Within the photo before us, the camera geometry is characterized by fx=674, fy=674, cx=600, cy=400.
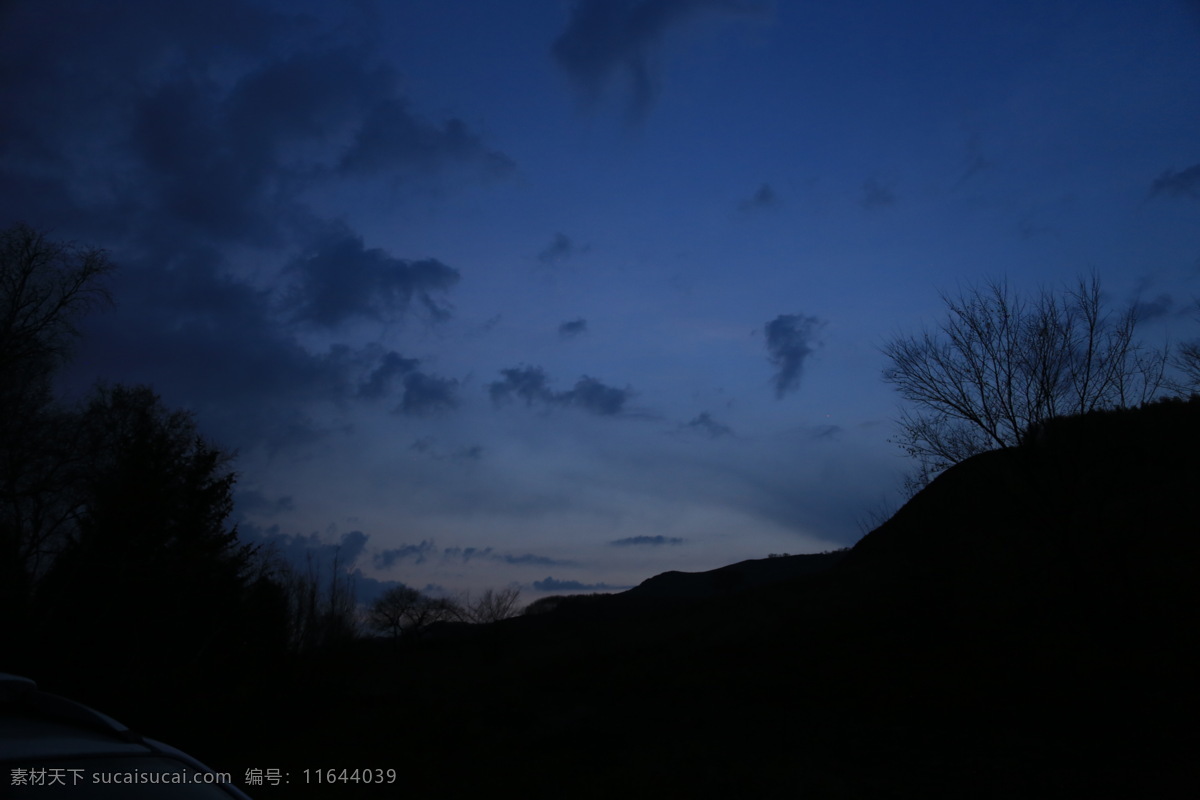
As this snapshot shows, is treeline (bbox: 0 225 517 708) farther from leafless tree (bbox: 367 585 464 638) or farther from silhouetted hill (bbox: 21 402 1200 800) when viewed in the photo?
leafless tree (bbox: 367 585 464 638)

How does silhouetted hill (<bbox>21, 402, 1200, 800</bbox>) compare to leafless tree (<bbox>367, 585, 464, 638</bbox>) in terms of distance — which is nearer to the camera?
silhouetted hill (<bbox>21, 402, 1200, 800</bbox>)

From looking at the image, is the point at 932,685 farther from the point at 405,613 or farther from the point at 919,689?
the point at 405,613

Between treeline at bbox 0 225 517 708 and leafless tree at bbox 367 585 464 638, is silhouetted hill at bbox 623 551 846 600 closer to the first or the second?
leafless tree at bbox 367 585 464 638

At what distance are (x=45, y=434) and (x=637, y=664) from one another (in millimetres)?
25530

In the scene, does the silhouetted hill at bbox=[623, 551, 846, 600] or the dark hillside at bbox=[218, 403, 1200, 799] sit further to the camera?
the silhouetted hill at bbox=[623, 551, 846, 600]

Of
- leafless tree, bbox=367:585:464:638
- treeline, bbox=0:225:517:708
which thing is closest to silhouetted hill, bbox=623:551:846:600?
leafless tree, bbox=367:585:464:638

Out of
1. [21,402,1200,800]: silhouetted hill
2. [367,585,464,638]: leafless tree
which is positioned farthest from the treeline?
[367,585,464,638]: leafless tree

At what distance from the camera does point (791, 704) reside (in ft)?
69.7

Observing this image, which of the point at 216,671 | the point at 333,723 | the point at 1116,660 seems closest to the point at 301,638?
the point at 333,723

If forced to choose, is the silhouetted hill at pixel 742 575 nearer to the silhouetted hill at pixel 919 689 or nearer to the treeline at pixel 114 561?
the silhouetted hill at pixel 919 689

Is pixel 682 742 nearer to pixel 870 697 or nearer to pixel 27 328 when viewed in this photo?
pixel 870 697

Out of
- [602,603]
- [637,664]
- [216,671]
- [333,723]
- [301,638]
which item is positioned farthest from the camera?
[602,603]

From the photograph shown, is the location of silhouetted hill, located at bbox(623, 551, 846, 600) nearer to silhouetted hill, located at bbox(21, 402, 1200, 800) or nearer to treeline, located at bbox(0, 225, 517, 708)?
silhouetted hill, located at bbox(21, 402, 1200, 800)

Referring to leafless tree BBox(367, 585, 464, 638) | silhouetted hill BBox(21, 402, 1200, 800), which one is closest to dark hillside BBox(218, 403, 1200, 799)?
silhouetted hill BBox(21, 402, 1200, 800)
